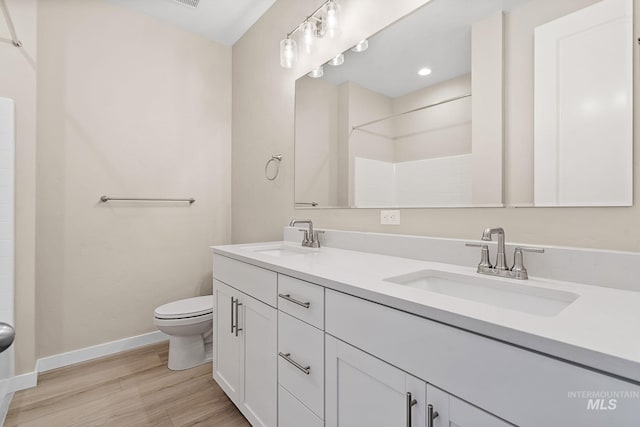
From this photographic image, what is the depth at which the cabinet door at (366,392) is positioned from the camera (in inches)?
26.8

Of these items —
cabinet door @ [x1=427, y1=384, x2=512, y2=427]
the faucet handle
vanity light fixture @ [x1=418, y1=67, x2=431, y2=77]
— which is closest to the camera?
cabinet door @ [x1=427, y1=384, x2=512, y2=427]

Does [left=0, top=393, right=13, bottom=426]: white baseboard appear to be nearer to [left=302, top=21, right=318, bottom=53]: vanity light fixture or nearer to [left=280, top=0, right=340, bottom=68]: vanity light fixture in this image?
[left=280, top=0, right=340, bottom=68]: vanity light fixture

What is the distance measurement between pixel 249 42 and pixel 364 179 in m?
1.77

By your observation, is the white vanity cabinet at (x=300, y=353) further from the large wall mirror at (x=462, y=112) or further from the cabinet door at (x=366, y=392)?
the large wall mirror at (x=462, y=112)

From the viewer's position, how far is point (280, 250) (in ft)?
6.05

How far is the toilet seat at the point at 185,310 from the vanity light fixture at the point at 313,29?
5.65 feet

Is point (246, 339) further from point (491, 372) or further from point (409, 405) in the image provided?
point (491, 372)

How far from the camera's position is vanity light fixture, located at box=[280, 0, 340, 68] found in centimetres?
167

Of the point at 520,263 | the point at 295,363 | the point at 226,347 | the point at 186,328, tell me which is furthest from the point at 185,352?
the point at 520,263

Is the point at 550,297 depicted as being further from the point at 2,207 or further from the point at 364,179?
the point at 2,207

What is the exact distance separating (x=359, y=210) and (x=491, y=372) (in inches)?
45.0

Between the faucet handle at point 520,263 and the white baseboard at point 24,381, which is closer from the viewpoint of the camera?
the faucet handle at point 520,263

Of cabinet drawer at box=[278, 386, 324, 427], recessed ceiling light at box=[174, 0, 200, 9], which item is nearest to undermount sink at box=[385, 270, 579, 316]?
cabinet drawer at box=[278, 386, 324, 427]

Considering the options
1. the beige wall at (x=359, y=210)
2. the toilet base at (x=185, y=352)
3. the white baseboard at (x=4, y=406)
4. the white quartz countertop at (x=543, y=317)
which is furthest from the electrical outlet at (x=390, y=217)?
the white baseboard at (x=4, y=406)
